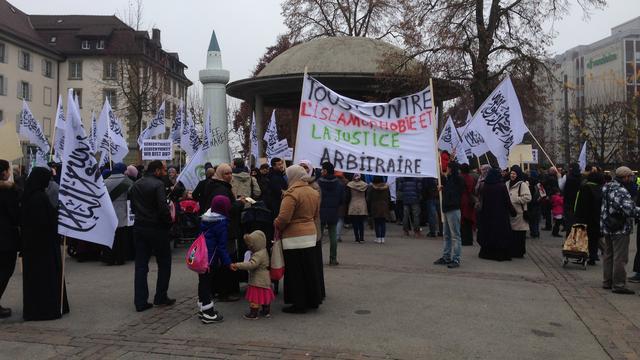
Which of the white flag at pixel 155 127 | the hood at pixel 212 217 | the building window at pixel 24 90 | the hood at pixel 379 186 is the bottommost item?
the hood at pixel 212 217

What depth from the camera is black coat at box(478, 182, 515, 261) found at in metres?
11.2

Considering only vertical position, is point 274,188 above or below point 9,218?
above

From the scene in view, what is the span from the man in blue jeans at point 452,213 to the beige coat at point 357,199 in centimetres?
366

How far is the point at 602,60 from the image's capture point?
9119 centimetres

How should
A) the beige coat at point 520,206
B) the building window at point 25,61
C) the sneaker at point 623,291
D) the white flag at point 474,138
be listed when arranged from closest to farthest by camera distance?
1. the sneaker at point 623,291
2. the beige coat at point 520,206
3. the white flag at point 474,138
4. the building window at point 25,61

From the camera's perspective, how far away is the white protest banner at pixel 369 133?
8.64m

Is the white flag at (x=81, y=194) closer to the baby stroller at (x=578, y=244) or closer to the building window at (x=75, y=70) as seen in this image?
the baby stroller at (x=578, y=244)

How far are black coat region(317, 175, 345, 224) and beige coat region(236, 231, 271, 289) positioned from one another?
4108mm

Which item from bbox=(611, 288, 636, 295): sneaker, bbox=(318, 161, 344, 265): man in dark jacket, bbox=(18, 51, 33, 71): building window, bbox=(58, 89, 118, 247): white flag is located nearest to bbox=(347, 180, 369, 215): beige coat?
bbox=(318, 161, 344, 265): man in dark jacket

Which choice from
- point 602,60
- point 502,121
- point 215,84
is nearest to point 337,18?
point 215,84

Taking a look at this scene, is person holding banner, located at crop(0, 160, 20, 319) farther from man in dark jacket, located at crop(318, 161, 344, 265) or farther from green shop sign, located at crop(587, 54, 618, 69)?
green shop sign, located at crop(587, 54, 618, 69)

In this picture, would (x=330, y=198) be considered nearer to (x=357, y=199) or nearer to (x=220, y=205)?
(x=357, y=199)

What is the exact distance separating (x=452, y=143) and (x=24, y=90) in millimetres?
49763

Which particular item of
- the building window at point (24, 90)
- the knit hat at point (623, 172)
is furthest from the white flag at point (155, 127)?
the building window at point (24, 90)
